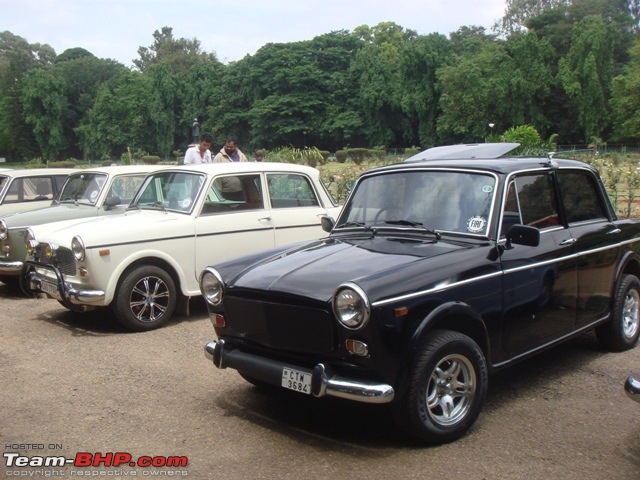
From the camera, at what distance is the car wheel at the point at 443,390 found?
14.5 feet

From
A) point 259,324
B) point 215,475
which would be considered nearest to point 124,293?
point 259,324

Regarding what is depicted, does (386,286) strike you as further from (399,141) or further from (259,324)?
(399,141)

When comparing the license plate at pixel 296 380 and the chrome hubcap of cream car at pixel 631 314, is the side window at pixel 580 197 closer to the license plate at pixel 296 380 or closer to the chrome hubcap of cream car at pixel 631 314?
the chrome hubcap of cream car at pixel 631 314

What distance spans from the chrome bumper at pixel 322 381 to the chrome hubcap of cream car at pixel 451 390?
43 cm

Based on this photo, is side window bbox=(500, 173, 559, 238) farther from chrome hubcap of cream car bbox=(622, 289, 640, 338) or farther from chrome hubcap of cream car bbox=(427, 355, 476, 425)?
chrome hubcap of cream car bbox=(622, 289, 640, 338)

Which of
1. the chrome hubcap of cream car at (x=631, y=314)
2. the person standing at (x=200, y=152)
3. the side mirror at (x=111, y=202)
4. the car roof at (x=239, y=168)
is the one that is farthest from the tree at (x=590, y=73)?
the chrome hubcap of cream car at (x=631, y=314)

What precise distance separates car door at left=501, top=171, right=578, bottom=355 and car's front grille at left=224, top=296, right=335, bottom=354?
1435 millimetres

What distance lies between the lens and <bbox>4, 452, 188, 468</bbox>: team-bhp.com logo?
4.44 metres

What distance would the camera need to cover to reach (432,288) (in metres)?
4.60

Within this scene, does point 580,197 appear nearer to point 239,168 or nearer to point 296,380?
point 296,380

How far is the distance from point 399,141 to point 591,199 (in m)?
71.0

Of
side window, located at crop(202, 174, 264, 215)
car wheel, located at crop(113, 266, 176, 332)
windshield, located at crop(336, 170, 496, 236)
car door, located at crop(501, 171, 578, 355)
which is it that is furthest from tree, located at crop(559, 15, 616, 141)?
windshield, located at crop(336, 170, 496, 236)

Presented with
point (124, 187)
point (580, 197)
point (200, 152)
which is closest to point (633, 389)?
point (580, 197)

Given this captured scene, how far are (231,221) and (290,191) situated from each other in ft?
3.46
